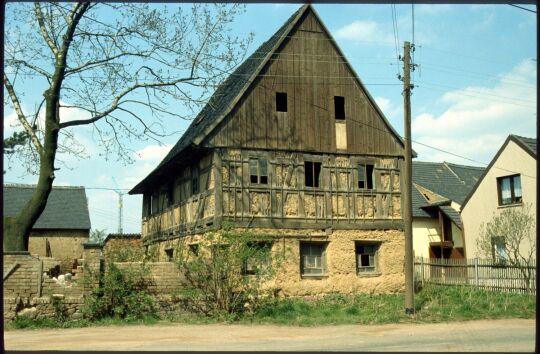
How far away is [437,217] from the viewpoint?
3669 cm

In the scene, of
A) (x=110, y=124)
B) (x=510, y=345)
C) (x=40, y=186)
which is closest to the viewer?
(x=510, y=345)

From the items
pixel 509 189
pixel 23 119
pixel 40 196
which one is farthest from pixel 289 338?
pixel 509 189

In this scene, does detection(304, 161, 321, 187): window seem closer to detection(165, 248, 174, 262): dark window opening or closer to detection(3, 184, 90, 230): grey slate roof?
detection(165, 248, 174, 262): dark window opening

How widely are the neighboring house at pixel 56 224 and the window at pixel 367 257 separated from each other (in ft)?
73.6

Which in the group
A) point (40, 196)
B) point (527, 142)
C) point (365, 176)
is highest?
point (527, 142)

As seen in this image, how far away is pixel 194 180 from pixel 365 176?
6.61 meters

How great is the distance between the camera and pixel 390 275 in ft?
73.4

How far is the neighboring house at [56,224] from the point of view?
128 feet

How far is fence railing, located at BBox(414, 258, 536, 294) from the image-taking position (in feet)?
71.2

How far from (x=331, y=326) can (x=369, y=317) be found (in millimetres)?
1651

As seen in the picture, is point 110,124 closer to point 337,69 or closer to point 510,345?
point 337,69

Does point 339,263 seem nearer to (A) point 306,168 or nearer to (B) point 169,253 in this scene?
(A) point 306,168

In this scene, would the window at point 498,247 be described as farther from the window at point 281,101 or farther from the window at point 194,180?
the window at point 194,180

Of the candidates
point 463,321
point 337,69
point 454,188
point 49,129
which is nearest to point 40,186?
point 49,129
